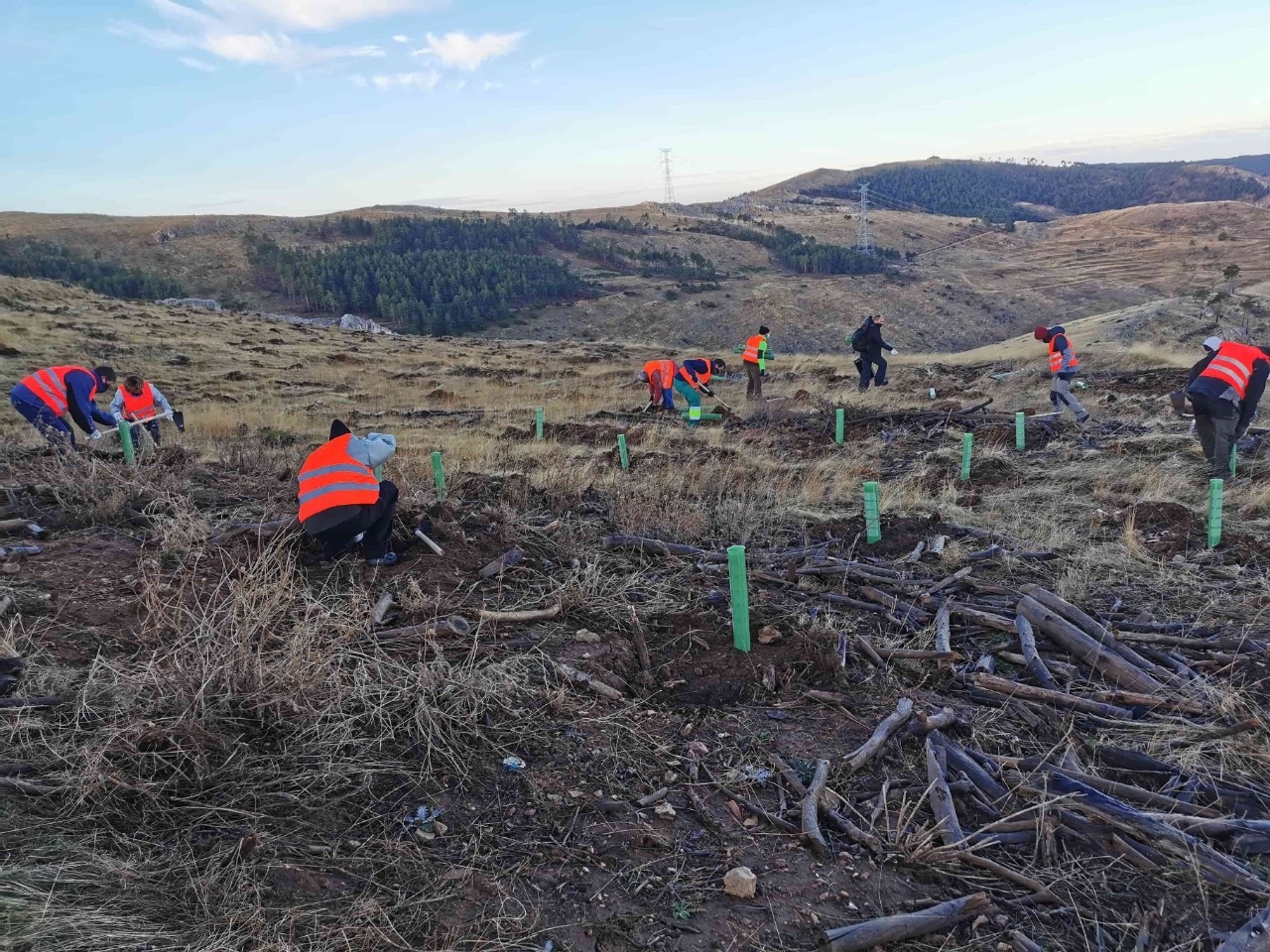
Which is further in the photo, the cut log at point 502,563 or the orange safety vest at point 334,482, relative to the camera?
the cut log at point 502,563

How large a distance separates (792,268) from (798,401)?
70.9 metres

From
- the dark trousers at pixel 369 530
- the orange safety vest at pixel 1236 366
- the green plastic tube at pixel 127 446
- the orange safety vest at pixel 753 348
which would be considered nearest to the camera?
the dark trousers at pixel 369 530

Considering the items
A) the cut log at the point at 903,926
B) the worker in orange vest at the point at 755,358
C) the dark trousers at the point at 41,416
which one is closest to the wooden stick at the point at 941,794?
the cut log at the point at 903,926

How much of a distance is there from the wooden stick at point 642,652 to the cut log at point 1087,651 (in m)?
2.32

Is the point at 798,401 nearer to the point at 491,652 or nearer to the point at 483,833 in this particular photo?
the point at 491,652

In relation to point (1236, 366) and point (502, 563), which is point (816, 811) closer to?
point (502, 563)

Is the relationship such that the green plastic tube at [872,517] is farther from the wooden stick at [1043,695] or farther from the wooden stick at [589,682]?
the wooden stick at [589,682]

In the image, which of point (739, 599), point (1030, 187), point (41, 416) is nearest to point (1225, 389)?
point (739, 599)

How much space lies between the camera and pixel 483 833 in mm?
2674

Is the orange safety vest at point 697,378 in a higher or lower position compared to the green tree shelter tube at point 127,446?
lower

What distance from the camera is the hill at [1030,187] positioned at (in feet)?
478

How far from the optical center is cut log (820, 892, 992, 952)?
2244 millimetres

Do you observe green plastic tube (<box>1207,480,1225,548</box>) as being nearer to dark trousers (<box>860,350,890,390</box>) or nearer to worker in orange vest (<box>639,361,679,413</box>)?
worker in orange vest (<box>639,361,679,413</box>)

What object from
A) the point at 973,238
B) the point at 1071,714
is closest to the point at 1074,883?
the point at 1071,714
